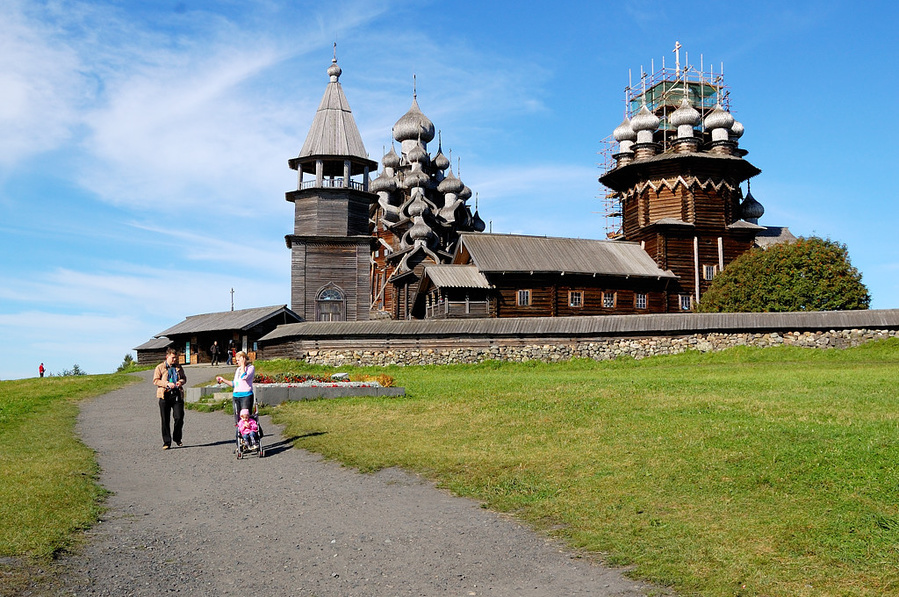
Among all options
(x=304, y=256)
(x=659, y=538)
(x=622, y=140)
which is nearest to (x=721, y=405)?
(x=659, y=538)

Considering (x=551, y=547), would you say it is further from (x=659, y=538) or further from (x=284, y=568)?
(x=284, y=568)

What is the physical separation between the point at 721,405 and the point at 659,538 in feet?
28.2

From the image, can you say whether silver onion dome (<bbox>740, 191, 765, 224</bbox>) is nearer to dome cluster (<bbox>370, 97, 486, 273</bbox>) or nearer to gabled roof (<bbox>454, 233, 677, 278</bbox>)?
gabled roof (<bbox>454, 233, 677, 278</bbox>)

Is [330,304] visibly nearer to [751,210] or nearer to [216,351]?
[216,351]

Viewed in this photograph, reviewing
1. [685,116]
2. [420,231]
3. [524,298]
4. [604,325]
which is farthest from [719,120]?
[604,325]

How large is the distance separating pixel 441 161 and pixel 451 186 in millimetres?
4904

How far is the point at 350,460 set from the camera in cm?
1224

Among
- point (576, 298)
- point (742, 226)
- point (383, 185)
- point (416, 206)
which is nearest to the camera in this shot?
point (576, 298)

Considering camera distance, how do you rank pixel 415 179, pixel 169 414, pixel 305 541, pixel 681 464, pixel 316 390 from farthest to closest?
pixel 415 179 < pixel 316 390 < pixel 169 414 < pixel 681 464 < pixel 305 541

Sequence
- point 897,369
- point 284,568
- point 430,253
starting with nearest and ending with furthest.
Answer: point 284,568
point 897,369
point 430,253

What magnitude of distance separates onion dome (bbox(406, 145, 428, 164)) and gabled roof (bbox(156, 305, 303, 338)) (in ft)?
68.3

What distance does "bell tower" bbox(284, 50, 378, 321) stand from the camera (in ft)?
164

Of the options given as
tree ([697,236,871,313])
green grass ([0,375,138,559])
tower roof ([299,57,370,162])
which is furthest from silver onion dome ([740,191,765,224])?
green grass ([0,375,138,559])

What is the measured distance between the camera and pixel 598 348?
3459 centimetres
